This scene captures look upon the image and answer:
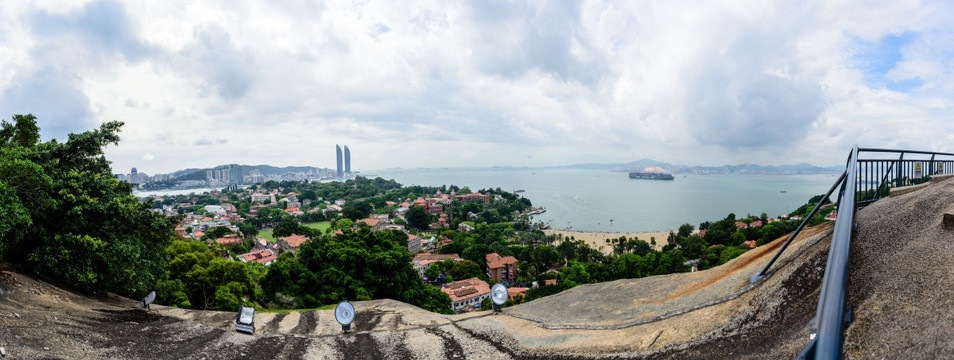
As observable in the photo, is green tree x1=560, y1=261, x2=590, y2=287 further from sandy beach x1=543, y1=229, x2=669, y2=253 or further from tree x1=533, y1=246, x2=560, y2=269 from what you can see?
sandy beach x1=543, y1=229, x2=669, y2=253

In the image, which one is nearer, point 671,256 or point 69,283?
point 69,283

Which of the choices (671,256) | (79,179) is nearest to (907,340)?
(79,179)

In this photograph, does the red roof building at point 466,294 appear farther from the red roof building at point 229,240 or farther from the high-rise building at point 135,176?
the high-rise building at point 135,176

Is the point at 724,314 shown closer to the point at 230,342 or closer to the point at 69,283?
the point at 230,342

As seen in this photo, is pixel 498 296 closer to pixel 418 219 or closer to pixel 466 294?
pixel 466 294

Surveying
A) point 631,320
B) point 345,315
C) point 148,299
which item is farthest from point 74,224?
point 631,320

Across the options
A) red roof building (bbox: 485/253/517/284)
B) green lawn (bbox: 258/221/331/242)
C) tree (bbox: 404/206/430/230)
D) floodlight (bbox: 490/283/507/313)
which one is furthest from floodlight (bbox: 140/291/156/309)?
tree (bbox: 404/206/430/230)

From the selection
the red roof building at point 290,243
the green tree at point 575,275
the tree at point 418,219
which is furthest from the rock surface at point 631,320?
the tree at point 418,219
